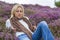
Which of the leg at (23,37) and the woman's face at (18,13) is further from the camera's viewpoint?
the woman's face at (18,13)

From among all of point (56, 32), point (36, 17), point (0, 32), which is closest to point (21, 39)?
point (0, 32)

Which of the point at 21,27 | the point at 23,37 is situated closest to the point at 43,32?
the point at 23,37

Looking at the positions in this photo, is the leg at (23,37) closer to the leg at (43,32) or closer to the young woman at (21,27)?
the young woman at (21,27)

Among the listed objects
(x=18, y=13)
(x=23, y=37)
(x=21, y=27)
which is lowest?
(x=23, y=37)

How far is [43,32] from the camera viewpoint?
7160 millimetres

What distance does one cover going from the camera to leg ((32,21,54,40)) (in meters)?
7.14

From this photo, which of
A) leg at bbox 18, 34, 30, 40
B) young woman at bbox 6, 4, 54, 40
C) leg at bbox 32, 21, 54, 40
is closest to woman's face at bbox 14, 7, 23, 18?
young woman at bbox 6, 4, 54, 40

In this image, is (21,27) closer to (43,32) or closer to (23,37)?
(23,37)

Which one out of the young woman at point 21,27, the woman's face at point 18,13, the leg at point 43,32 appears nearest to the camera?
the leg at point 43,32


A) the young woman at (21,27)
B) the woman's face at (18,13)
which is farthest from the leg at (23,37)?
the woman's face at (18,13)

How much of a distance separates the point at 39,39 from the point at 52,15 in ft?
18.7

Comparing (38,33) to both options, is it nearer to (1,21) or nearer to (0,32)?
(0,32)

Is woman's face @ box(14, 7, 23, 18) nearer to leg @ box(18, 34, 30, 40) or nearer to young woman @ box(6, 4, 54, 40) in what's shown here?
young woman @ box(6, 4, 54, 40)

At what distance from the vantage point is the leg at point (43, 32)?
7.14 metres
